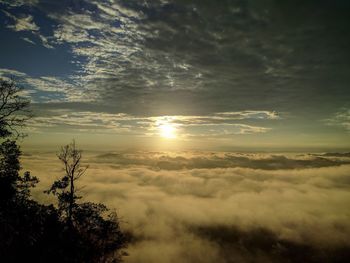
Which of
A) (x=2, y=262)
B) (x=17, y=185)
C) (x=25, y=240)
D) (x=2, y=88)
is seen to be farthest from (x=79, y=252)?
(x=2, y=88)

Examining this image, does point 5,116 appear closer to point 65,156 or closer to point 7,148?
point 7,148

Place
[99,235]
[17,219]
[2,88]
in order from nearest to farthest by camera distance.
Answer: [2,88], [17,219], [99,235]

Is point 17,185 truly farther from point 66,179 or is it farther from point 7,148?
point 66,179

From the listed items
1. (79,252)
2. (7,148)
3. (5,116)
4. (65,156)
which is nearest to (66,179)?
(65,156)

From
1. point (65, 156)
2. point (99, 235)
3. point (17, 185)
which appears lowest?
point (99, 235)

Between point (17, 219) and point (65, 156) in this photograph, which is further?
point (65, 156)

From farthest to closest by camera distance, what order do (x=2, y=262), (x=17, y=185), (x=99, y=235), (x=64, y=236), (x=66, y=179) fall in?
(x=66, y=179) < (x=99, y=235) < (x=17, y=185) < (x=64, y=236) < (x=2, y=262)

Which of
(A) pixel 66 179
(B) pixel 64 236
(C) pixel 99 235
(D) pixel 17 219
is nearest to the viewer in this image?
(D) pixel 17 219

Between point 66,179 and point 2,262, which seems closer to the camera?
point 2,262

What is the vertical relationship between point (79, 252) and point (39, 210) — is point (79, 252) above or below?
below

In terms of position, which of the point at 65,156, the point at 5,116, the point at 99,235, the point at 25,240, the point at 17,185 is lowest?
the point at 99,235
